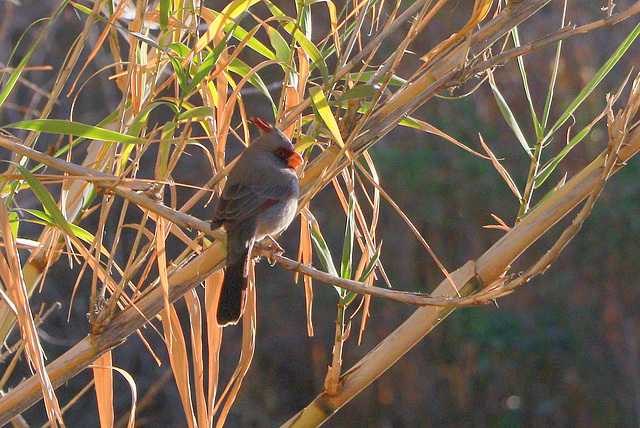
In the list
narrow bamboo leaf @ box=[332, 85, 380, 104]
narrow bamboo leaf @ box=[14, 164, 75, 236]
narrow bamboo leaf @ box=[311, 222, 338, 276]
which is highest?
narrow bamboo leaf @ box=[14, 164, 75, 236]

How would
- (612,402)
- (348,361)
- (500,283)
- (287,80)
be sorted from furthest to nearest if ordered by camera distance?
(348,361), (612,402), (287,80), (500,283)

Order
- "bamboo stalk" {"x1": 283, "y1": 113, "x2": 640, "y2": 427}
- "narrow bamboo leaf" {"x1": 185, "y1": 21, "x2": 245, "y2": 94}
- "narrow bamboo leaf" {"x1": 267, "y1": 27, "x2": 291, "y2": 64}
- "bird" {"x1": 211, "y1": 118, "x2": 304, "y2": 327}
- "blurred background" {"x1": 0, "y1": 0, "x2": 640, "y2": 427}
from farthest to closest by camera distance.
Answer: "blurred background" {"x1": 0, "y1": 0, "x2": 640, "y2": 427}
"bird" {"x1": 211, "y1": 118, "x2": 304, "y2": 327}
"narrow bamboo leaf" {"x1": 267, "y1": 27, "x2": 291, "y2": 64}
"narrow bamboo leaf" {"x1": 185, "y1": 21, "x2": 245, "y2": 94}
"bamboo stalk" {"x1": 283, "y1": 113, "x2": 640, "y2": 427}

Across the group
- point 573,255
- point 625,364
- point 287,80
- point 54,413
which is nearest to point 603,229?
point 573,255

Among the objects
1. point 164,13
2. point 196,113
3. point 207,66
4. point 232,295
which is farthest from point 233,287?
point 164,13

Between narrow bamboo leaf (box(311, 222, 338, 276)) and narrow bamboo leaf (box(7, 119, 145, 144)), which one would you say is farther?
narrow bamboo leaf (box(311, 222, 338, 276))

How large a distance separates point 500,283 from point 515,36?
753 mm

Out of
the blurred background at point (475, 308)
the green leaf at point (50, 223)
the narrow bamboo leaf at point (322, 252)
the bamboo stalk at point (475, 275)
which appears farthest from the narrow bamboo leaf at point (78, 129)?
the blurred background at point (475, 308)

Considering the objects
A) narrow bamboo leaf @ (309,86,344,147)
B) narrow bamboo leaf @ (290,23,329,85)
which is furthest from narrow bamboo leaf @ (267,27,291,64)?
narrow bamboo leaf @ (309,86,344,147)

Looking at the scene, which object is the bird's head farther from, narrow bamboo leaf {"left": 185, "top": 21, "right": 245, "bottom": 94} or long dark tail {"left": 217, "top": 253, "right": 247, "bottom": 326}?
narrow bamboo leaf {"left": 185, "top": 21, "right": 245, "bottom": 94}

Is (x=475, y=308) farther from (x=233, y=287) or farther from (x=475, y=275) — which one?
(x=475, y=275)

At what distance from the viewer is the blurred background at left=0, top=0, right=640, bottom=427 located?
5617 mm

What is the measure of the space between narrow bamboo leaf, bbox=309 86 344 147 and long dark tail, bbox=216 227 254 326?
0.42 metres

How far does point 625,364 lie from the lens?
5.58 m

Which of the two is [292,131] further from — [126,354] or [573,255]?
[126,354]
